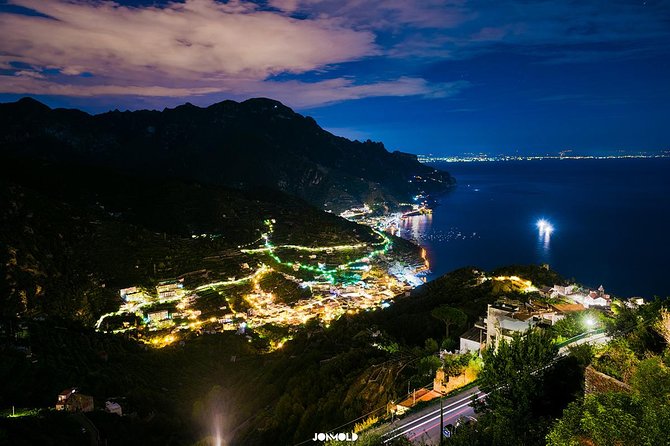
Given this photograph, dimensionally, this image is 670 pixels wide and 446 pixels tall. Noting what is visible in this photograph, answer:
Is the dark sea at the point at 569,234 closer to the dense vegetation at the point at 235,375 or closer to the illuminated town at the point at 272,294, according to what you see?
the illuminated town at the point at 272,294

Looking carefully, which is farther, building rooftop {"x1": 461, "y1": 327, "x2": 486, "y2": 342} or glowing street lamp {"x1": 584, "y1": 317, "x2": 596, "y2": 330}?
building rooftop {"x1": 461, "y1": 327, "x2": 486, "y2": 342}

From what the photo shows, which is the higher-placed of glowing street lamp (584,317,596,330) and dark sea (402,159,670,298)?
glowing street lamp (584,317,596,330)

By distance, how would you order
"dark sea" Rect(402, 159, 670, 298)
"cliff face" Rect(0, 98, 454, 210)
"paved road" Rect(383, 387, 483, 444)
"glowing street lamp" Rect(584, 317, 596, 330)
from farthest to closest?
"cliff face" Rect(0, 98, 454, 210)
"dark sea" Rect(402, 159, 670, 298)
"glowing street lamp" Rect(584, 317, 596, 330)
"paved road" Rect(383, 387, 483, 444)

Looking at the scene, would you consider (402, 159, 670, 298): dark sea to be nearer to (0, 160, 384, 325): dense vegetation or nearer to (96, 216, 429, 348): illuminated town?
(96, 216, 429, 348): illuminated town

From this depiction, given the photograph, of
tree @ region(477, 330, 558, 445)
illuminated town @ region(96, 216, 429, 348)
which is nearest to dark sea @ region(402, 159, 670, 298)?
illuminated town @ region(96, 216, 429, 348)

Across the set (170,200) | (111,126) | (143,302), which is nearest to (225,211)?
(170,200)

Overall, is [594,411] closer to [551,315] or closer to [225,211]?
[551,315]

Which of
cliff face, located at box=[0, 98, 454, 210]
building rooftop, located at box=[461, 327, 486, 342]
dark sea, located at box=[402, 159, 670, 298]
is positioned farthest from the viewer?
cliff face, located at box=[0, 98, 454, 210]

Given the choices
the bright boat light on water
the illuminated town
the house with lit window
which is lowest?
the illuminated town
